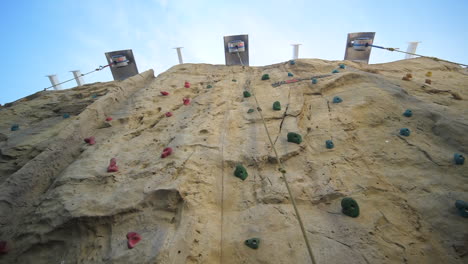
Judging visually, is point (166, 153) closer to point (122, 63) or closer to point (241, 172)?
point (241, 172)

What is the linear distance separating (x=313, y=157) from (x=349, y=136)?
876 millimetres

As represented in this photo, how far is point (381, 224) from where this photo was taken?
98.0 inches

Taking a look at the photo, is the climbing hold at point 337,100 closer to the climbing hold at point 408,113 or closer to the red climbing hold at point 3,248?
the climbing hold at point 408,113

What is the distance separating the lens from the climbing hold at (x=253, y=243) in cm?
234

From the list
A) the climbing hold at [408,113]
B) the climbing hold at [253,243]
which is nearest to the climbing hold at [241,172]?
the climbing hold at [253,243]

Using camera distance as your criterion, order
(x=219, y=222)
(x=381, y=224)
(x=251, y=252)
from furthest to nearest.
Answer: (x=219, y=222) < (x=381, y=224) < (x=251, y=252)

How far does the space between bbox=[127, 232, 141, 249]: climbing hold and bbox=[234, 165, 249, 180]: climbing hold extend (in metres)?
1.51

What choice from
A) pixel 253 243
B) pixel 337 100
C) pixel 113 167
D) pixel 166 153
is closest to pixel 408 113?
pixel 337 100

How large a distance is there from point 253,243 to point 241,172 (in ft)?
3.78

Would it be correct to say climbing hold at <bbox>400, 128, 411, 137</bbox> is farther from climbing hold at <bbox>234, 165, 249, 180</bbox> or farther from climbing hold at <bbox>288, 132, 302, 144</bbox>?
climbing hold at <bbox>234, 165, 249, 180</bbox>

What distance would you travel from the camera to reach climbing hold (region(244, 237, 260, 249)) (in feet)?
7.67

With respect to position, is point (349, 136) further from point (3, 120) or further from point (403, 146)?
point (3, 120)

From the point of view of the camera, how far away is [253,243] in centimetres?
235

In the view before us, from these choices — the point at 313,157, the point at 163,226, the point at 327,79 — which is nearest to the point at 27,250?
the point at 163,226
